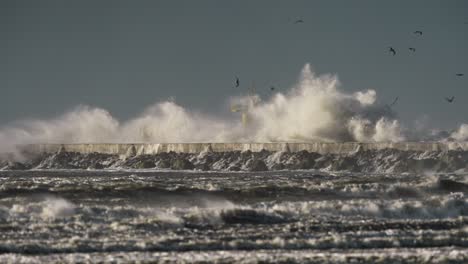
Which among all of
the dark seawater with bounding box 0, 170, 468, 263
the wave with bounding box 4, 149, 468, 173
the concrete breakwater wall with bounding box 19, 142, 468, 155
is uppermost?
the concrete breakwater wall with bounding box 19, 142, 468, 155

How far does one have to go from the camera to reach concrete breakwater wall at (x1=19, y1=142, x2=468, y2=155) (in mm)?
84812

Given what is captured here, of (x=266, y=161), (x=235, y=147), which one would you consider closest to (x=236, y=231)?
(x=266, y=161)

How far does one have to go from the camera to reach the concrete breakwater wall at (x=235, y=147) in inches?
3339

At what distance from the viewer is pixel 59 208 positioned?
32.1 m

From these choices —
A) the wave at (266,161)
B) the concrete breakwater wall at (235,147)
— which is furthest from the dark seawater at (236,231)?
the concrete breakwater wall at (235,147)

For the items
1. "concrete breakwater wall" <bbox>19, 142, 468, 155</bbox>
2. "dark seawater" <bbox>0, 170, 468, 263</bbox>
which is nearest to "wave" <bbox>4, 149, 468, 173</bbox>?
"concrete breakwater wall" <bbox>19, 142, 468, 155</bbox>

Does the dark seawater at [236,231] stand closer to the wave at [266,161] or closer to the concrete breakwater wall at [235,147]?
the wave at [266,161]

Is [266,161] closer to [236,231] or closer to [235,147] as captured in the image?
[235,147]

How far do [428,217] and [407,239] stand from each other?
678 cm

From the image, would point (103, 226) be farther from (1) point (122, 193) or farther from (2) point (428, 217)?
(1) point (122, 193)

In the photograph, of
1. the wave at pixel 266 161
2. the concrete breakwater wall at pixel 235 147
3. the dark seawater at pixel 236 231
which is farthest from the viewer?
the concrete breakwater wall at pixel 235 147

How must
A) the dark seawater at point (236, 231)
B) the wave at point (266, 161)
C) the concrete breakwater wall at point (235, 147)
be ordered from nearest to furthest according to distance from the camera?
the dark seawater at point (236, 231), the wave at point (266, 161), the concrete breakwater wall at point (235, 147)

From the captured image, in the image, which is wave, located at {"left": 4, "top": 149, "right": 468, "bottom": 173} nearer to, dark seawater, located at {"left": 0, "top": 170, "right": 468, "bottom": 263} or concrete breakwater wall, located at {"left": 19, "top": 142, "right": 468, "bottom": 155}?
concrete breakwater wall, located at {"left": 19, "top": 142, "right": 468, "bottom": 155}

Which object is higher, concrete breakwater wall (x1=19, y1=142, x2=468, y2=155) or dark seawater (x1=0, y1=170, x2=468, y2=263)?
concrete breakwater wall (x1=19, y1=142, x2=468, y2=155)
